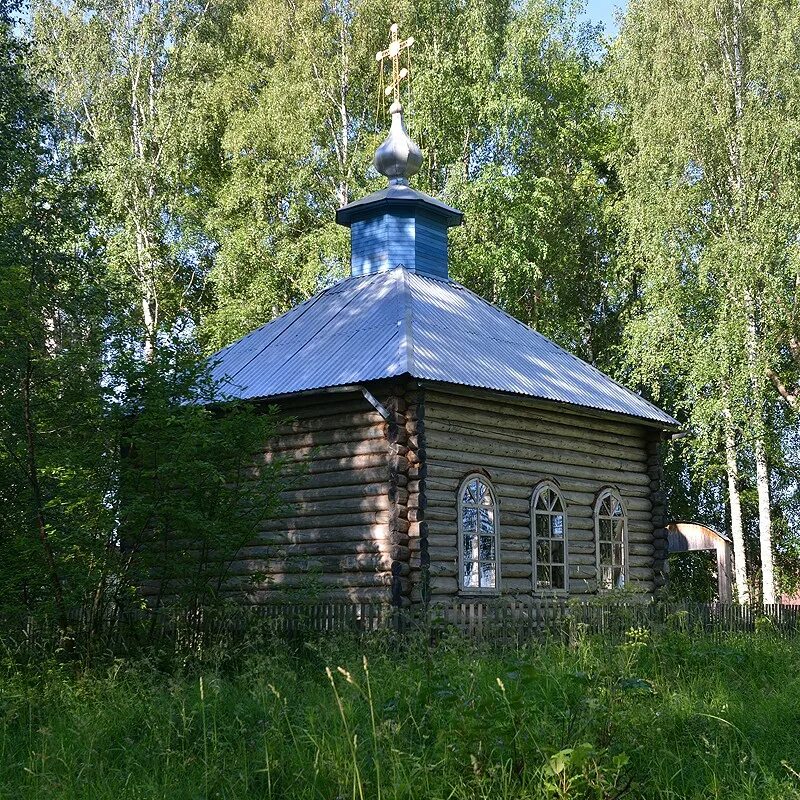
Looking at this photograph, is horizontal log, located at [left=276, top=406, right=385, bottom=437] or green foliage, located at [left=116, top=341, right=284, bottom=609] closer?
green foliage, located at [left=116, top=341, right=284, bottom=609]

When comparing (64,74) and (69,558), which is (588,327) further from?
(69,558)

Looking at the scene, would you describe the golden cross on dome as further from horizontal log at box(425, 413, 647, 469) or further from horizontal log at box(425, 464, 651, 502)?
horizontal log at box(425, 464, 651, 502)

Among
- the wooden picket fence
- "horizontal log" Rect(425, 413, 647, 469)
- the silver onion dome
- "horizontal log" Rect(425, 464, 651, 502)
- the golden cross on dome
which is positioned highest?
the golden cross on dome

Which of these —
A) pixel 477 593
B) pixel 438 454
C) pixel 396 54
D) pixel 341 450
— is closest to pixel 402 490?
pixel 438 454

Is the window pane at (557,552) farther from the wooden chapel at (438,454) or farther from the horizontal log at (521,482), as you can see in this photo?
the horizontal log at (521,482)

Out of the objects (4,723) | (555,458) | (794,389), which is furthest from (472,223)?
(4,723)

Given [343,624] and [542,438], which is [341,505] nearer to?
[343,624]

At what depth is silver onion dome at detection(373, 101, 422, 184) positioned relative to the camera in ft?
62.8

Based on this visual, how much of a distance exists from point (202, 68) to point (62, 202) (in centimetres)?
1540

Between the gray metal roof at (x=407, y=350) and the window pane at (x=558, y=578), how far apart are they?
90.3 inches

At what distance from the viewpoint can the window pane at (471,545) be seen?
46.6ft

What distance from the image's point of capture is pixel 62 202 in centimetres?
1471

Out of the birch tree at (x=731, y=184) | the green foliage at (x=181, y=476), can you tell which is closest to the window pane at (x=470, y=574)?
the green foliage at (x=181, y=476)

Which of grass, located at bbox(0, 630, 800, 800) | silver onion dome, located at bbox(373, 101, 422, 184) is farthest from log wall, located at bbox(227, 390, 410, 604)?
silver onion dome, located at bbox(373, 101, 422, 184)
